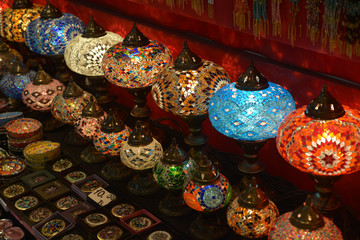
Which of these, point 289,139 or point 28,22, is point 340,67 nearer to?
point 289,139

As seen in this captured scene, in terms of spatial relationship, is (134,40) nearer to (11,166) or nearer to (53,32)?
(53,32)

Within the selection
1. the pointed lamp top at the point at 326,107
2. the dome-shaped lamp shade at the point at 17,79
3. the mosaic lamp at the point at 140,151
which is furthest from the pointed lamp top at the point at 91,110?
the pointed lamp top at the point at 326,107

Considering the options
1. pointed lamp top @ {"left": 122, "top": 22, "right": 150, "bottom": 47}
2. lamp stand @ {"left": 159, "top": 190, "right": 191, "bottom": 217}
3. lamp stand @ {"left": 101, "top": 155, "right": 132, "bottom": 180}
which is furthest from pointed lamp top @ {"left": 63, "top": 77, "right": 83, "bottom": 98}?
lamp stand @ {"left": 159, "top": 190, "right": 191, "bottom": 217}

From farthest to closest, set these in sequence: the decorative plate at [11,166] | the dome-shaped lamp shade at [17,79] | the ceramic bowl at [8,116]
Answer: the dome-shaped lamp shade at [17,79] → the ceramic bowl at [8,116] → the decorative plate at [11,166]

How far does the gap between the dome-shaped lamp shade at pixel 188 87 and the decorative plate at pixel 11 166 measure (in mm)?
1057

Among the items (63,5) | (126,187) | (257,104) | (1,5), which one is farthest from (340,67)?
(1,5)

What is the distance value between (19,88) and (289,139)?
7.05 feet

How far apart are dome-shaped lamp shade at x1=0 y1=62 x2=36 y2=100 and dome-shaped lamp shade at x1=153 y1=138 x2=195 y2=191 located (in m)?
1.49

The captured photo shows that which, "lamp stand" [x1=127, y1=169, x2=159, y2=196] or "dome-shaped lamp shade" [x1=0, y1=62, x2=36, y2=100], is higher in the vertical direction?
"dome-shaped lamp shade" [x1=0, y1=62, x2=36, y2=100]

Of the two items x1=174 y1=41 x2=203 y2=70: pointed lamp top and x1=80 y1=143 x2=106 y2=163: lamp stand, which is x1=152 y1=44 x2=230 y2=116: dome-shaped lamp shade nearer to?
x1=174 y1=41 x2=203 y2=70: pointed lamp top

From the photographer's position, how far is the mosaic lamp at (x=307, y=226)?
198cm

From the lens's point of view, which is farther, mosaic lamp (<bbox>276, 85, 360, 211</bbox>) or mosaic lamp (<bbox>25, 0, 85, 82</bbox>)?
mosaic lamp (<bbox>25, 0, 85, 82</bbox>)

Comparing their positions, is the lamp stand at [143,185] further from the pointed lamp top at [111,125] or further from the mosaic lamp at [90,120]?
the mosaic lamp at [90,120]

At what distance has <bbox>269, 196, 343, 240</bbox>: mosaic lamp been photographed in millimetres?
1978
